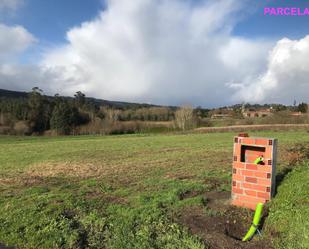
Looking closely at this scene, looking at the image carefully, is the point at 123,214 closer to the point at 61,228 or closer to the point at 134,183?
the point at 61,228

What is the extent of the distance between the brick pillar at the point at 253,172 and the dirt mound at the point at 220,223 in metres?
0.24

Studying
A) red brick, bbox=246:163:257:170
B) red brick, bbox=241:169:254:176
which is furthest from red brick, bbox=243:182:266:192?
red brick, bbox=246:163:257:170

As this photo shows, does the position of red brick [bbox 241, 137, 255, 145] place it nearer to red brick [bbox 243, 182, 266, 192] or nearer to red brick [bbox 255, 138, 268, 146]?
red brick [bbox 255, 138, 268, 146]

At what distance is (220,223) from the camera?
4039mm

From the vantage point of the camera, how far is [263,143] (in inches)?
180

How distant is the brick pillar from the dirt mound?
240 mm

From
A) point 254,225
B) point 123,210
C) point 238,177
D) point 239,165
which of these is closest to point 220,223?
point 254,225

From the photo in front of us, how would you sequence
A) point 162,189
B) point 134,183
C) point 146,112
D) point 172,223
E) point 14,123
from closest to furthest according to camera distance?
point 172,223 < point 162,189 < point 134,183 < point 14,123 < point 146,112

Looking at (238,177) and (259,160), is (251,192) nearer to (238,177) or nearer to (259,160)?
(238,177)

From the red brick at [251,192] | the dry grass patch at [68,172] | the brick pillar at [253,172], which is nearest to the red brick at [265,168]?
the brick pillar at [253,172]

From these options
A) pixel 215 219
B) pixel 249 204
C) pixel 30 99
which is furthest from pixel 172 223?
pixel 30 99

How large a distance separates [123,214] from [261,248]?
2.13 metres

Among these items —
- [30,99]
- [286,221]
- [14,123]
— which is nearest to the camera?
[286,221]

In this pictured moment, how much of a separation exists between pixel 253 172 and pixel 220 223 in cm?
103
